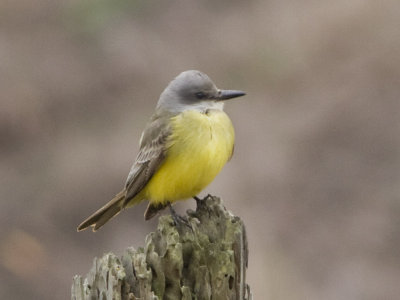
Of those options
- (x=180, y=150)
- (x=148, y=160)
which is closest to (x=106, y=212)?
(x=148, y=160)

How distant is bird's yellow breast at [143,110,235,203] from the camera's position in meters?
5.29

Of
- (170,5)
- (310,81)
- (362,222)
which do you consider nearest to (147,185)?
(362,222)

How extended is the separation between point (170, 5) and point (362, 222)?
14.4ft

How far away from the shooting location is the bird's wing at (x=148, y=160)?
539 centimetres

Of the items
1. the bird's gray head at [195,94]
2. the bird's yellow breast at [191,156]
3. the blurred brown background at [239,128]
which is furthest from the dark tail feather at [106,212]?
the blurred brown background at [239,128]

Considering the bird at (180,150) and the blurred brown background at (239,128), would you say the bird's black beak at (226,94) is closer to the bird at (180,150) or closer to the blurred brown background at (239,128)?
the bird at (180,150)

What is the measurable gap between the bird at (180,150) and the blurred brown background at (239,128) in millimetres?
3400

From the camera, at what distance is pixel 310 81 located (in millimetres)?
11398

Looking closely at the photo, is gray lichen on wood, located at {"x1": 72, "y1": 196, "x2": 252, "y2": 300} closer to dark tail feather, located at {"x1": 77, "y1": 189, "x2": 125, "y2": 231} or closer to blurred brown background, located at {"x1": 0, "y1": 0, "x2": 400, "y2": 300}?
dark tail feather, located at {"x1": 77, "y1": 189, "x2": 125, "y2": 231}

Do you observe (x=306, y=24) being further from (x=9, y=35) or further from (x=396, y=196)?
(x=9, y=35)

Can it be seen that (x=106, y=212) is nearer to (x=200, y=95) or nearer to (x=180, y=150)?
(x=180, y=150)

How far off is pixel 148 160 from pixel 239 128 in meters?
5.30

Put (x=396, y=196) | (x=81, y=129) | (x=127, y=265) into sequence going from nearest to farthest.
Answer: (x=127, y=265)
(x=396, y=196)
(x=81, y=129)

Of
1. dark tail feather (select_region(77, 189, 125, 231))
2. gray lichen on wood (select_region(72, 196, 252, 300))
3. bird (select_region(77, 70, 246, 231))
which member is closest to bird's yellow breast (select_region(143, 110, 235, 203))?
bird (select_region(77, 70, 246, 231))
